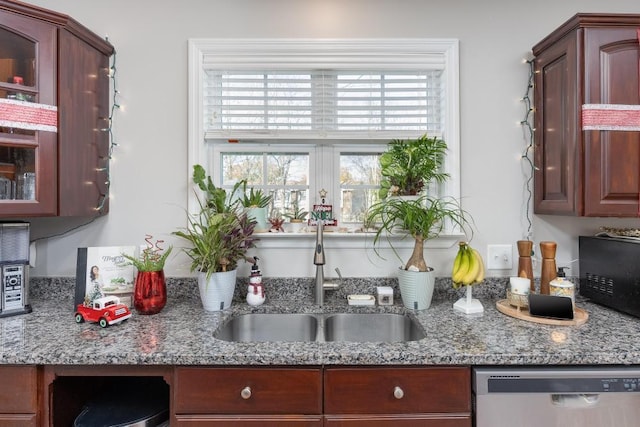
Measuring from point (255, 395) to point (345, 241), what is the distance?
2.72 ft

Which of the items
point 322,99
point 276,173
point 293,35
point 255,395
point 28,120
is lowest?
point 255,395

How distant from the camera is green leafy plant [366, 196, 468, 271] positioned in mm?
1457

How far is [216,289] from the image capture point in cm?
143

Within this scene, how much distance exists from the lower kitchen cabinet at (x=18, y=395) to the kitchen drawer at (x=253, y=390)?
463 millimetres

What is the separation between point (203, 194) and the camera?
5.40 ft

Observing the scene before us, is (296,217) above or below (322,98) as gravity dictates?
below

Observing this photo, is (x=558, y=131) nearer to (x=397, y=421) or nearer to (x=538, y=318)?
(x=538, y=318)

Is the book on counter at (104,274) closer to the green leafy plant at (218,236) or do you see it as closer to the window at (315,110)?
the green leafy plant at (218,236)

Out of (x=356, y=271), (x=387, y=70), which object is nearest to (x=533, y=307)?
(x=356, y=271)

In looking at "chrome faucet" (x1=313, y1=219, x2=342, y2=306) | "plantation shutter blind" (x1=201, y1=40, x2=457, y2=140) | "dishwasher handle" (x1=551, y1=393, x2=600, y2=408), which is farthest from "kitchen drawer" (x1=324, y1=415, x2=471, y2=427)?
"plantation shutter blind" (x1=201, y1=40, x2=457, y2=140)

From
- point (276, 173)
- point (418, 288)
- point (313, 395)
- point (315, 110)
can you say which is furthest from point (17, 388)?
point (315, 110)

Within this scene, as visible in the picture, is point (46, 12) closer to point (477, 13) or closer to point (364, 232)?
point (364, 232)

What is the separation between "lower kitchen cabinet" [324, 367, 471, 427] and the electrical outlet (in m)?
0.78

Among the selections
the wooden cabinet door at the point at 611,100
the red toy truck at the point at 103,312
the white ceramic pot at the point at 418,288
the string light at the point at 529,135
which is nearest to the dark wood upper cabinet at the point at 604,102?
the wooden cabinet door at the point at 611,100
